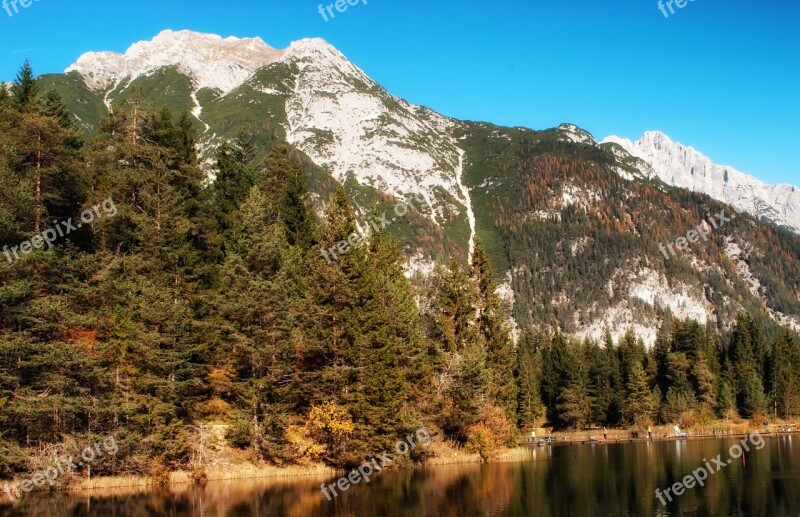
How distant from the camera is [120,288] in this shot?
58.2m

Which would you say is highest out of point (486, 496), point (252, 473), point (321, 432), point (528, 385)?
point (528, 385)

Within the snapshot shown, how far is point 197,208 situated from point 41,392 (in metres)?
31.1

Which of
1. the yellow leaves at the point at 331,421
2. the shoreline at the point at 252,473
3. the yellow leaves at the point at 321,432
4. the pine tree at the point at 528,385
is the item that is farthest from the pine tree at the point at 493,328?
the pine tree at the point at 528,385

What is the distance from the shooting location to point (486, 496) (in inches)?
1879

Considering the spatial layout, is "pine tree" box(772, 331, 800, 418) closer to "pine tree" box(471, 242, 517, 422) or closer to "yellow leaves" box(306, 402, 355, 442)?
"pine tree" box(471, 242, 517, 422)

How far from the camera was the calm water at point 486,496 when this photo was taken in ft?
137

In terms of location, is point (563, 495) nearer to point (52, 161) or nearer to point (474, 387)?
point (474, 387)

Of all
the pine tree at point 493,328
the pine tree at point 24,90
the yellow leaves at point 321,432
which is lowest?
the yellow leaves at point 321,432

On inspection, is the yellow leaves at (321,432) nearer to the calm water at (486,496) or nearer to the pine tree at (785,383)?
the calm water at (486,496)

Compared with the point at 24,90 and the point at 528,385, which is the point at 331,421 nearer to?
the point at 24,90

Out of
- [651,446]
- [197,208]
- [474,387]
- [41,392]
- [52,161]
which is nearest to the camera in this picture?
[41,392]

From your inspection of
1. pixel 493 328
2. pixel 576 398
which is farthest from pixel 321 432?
pixel 576 398

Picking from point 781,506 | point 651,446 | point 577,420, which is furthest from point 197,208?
point 577,420

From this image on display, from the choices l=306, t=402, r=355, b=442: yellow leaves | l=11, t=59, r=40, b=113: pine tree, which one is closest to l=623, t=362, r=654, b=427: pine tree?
l=306, t=402, r=355, b=442: yellow leaves
